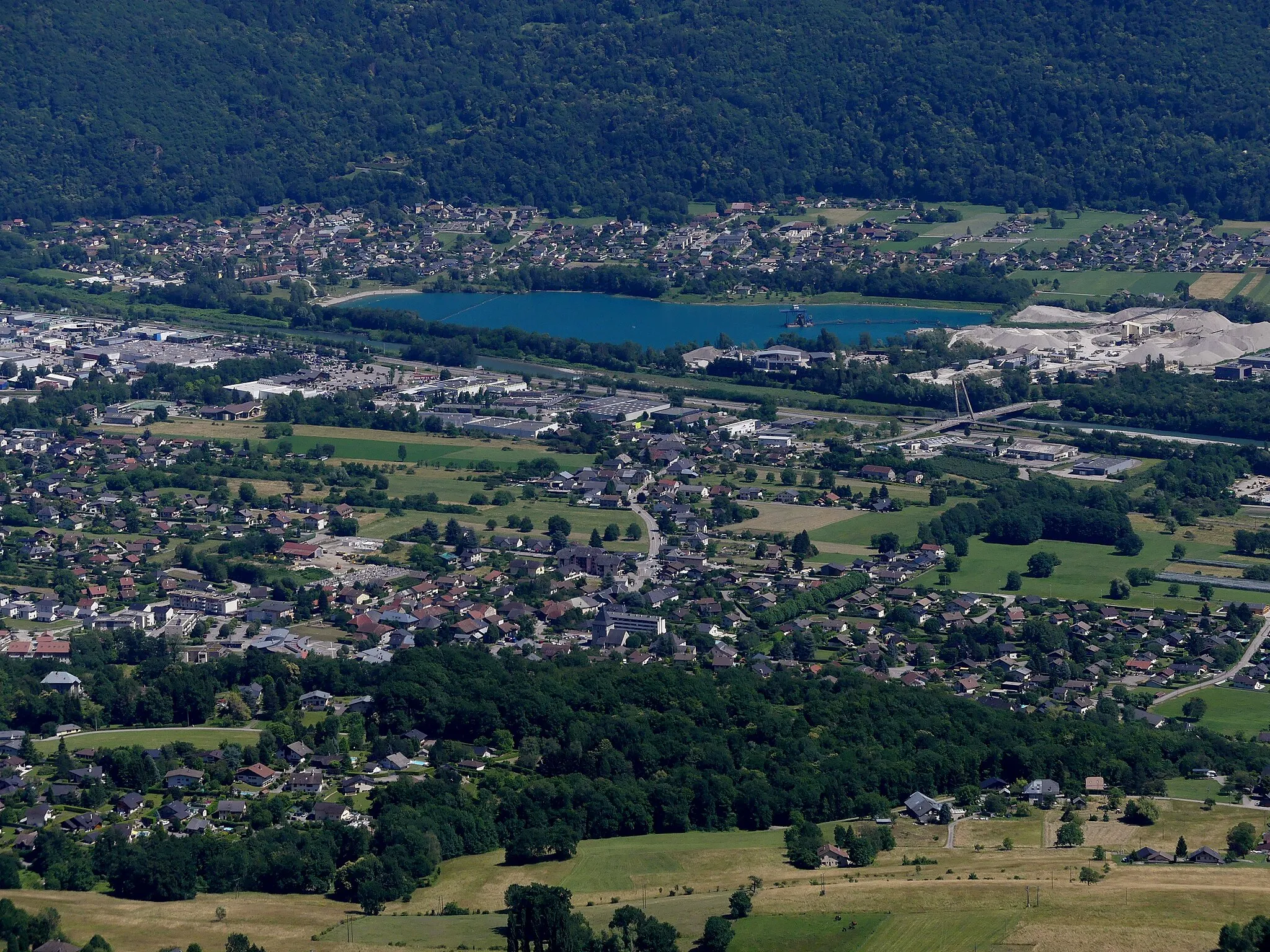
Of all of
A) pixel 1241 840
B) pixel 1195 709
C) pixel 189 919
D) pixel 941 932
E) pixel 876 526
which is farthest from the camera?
pixel 876 526

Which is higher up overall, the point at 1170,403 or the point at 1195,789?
the point at 1170,403

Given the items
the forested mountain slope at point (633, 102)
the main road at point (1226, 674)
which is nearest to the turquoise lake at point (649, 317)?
the forested mountain slope at point (633, 102)

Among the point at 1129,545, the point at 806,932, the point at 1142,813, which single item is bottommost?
the point at 806,932

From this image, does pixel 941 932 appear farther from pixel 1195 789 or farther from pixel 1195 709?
pixel 1195 709

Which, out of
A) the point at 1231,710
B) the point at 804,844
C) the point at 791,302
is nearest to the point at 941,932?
the point at 804,844

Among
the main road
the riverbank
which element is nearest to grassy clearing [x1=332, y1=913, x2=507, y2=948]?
the main road

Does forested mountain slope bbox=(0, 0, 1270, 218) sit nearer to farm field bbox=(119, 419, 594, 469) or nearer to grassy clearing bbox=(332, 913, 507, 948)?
farm field bbox=(119, 419, 594, 469)
